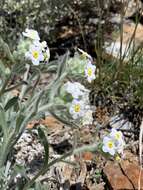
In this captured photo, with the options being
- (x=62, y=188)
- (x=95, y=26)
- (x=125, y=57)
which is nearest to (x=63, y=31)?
(x=95, y=26)

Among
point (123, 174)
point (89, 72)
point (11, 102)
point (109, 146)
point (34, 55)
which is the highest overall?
point (34, 55)

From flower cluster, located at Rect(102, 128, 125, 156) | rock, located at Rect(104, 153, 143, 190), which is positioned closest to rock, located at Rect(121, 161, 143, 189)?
rock, located at Rect(104, 153, 143, 190)

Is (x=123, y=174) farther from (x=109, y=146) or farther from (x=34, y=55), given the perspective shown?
(x=34, y=55)

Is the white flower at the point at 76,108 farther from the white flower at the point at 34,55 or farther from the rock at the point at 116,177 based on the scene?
the rock at the point at 116,177

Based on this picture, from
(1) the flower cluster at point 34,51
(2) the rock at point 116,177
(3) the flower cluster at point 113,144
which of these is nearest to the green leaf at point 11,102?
(1) the flower cluster at point 34,51

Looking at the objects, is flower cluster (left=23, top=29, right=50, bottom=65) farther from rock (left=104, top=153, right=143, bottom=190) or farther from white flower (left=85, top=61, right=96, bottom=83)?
rock (left=104, top=153, right=143, bottom=190)

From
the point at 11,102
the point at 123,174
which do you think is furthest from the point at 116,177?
the point at 11,102
